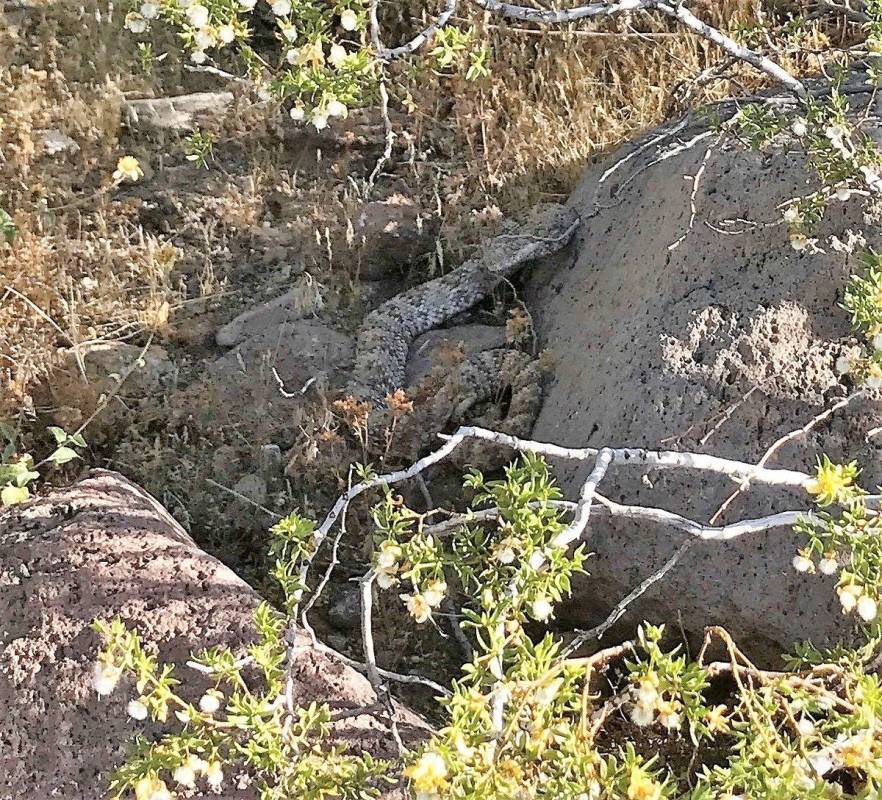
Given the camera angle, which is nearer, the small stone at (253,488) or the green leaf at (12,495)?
the green leaf at (12,495)

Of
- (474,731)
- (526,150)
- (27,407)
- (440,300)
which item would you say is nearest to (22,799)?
(474,731)

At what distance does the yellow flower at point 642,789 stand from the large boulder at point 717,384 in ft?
4.52

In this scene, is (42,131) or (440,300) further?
(42,131)

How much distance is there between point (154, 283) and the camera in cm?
517

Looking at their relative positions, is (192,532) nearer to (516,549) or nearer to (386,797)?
(386,797)

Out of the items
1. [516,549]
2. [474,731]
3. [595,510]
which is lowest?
[595,510]

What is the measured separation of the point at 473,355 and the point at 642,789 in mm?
3156

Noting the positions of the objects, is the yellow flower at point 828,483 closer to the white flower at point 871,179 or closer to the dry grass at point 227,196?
the white flower at point 871,179

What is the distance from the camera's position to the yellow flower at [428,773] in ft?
5.08

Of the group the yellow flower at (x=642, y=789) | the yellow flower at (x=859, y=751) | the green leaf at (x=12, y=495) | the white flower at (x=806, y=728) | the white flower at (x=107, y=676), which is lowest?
the green leaf at (x=12, y=495)

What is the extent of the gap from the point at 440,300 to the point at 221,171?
6.82ft

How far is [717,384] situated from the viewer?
3.21 m

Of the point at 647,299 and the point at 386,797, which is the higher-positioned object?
the point at 647,299

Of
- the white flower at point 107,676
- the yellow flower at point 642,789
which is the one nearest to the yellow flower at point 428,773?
the yellow flower at point 642,789
